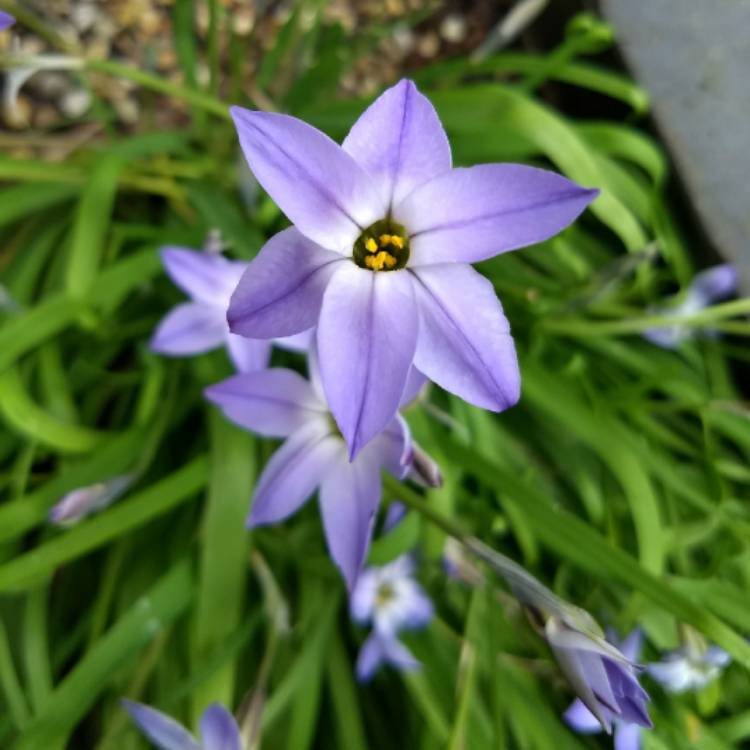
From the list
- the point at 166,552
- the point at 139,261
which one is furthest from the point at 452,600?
the point at 139,261

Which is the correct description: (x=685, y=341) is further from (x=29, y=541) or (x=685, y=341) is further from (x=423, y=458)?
(x=29, y=541)

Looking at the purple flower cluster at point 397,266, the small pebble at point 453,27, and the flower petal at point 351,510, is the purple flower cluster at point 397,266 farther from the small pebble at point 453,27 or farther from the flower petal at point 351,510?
the small pebble at point 453,27

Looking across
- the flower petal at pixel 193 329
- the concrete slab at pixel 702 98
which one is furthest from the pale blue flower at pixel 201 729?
the concrete slab at pixel 702 98

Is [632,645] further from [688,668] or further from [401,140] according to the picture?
[401,140]

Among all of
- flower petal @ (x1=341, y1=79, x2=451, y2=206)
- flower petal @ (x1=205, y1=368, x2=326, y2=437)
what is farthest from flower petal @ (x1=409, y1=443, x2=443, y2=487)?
flower petal @ (x1=341, y1=79, x2=451, y2=206)

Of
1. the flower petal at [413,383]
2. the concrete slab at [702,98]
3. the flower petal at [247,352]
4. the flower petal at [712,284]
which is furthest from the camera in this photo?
the concrete slab at [702,98]

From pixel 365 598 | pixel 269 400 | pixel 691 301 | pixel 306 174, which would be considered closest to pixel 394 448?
pixel 269 400
